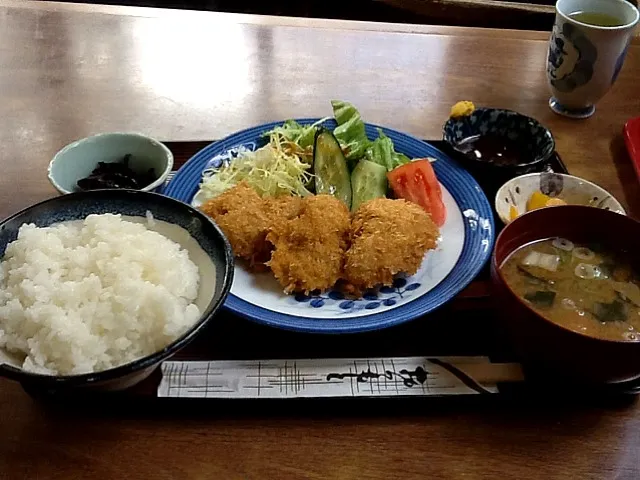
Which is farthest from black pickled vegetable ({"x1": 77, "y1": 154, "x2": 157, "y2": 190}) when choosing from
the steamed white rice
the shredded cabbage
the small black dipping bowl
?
the small black dipping bowl

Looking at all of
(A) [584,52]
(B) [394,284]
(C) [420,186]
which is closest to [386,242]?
(B) [394,284]

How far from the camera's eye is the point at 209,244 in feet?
3.81

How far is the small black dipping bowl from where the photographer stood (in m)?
1.59

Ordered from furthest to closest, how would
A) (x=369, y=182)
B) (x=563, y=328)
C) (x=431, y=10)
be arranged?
(x=431, y=10), (x=369, y=182), (x=563, y=328)

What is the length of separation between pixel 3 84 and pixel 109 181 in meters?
0.74

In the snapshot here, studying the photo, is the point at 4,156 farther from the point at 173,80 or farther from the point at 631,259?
the point at 631,259

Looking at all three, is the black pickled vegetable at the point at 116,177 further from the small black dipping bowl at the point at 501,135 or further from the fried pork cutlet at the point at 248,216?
the small black dipping bowl at the point at 501,135

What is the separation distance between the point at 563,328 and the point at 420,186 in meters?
0.58

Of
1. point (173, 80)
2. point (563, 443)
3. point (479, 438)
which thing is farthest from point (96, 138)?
point (563, 443)

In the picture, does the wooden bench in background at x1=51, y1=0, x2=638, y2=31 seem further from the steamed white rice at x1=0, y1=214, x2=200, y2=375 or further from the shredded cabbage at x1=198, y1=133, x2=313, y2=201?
the steamed white rice at x1=0, y1=214, x2=200, y2=375

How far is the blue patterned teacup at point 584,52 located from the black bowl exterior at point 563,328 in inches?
29.1

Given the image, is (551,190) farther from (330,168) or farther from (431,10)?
(431,10)

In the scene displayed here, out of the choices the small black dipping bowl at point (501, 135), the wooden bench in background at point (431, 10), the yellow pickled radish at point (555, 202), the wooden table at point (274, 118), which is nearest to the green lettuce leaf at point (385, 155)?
the small black dipping bowl at point (501, 135)

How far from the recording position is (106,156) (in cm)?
152
